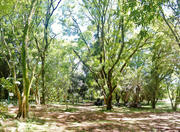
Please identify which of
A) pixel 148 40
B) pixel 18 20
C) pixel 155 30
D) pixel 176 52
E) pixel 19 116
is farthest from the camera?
pixel 148 40

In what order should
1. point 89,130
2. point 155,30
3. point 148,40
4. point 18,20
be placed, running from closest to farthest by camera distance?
1. point 89,130
2. point 18,20
3. point 155,30
4. point 148,40

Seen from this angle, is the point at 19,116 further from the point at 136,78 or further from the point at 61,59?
the point at 136,78

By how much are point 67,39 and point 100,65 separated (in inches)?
240

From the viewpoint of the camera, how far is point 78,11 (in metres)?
17.0

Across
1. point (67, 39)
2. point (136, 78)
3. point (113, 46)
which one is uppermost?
point (67, 39)

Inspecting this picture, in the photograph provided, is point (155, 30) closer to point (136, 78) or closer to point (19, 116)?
point (136, 78)

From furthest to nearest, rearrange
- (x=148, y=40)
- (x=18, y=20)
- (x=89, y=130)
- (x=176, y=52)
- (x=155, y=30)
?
A: (x=148, y=40), (x=155, y=30), (x=176, y=52), (x=18, y=20), (x=89, y=130)

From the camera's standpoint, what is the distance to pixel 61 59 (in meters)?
20.4

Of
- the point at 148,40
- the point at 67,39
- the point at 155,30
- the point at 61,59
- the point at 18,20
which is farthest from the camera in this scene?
the point at 61,59

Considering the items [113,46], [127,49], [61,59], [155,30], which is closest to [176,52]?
[155,30]

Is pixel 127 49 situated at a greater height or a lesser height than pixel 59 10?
lesser

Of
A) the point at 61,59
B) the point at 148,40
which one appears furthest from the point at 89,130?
the point at 61,59

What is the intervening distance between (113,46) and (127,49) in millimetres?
1367

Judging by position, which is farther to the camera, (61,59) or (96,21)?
(61,59)
